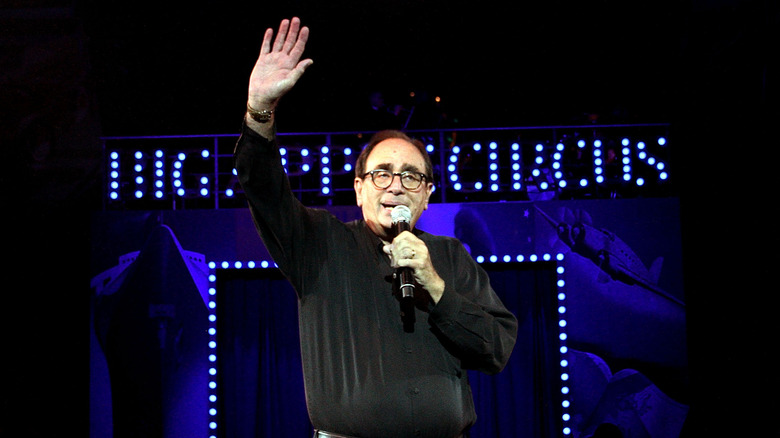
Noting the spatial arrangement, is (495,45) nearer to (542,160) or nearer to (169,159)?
(542,160)

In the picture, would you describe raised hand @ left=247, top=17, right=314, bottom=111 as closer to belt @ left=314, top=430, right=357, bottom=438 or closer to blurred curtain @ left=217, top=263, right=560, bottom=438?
belt @ left=314, top=430, right=357, bottom=438

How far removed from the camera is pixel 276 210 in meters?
1.82

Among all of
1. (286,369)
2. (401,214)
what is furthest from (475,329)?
(286,369)

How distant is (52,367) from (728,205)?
564 centimetres

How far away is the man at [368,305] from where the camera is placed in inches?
68.9

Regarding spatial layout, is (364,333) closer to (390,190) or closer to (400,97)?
(390,190)

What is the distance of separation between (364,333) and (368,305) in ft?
0.27

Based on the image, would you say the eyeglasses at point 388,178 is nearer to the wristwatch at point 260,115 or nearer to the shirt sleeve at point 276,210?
the shirt sleeve at point 276,210

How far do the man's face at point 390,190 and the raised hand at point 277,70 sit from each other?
A: 1.26 feet

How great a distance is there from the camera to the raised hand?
1.71 metres

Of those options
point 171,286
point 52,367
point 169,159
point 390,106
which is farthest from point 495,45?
point 52,367

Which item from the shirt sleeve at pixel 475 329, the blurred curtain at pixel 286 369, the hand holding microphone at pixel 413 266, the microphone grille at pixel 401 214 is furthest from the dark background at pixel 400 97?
the hand holding microphone at pixel 413 266

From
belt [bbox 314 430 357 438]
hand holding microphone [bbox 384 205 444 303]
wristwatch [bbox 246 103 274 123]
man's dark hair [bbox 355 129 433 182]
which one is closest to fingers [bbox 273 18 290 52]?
wristwatch [bbox 246 103 274 123]

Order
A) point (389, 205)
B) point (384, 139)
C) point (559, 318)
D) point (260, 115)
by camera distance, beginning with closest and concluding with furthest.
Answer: point (260, 115) < point (389, 205) < point (384, 139) < point (559, 318)
